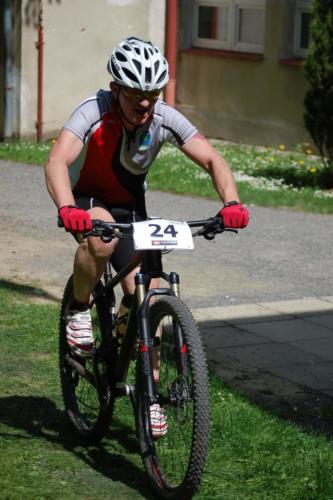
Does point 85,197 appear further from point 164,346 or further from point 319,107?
point 319,107

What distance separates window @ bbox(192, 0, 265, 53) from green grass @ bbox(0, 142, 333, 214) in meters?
1.75

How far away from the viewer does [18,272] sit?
9.26 meters

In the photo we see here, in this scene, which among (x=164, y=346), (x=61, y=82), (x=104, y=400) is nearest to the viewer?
(x=164, y=346)

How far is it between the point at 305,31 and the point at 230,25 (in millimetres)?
1483

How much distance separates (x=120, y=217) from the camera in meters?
5.61

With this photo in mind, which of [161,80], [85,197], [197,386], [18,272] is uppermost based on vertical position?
[161,80]

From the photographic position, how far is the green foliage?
13617 mm

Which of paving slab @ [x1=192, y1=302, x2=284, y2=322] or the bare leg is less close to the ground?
the bare leg

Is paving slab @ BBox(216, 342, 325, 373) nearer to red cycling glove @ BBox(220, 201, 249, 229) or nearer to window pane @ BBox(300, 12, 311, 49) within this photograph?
red cycling glove @ BBox(220, 201, 249, 229)

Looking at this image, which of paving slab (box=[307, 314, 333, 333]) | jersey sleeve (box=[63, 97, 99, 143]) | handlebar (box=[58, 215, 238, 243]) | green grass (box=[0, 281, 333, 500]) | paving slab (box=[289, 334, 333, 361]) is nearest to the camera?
handlebar (box=[58, 215, 238, 243])

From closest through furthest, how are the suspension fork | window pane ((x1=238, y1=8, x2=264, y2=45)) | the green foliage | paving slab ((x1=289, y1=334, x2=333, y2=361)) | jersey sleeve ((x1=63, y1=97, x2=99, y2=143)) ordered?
1. the suspension fork
2. jersey sleeve ((x1=63, y1=97, x2=99, y2=143))
3. paving slab ((x1=289, y1=334, x2=333, y2=361))
4. the green foliage
5. window pane ((x1=238, y1=8, x2=264, y2=45))

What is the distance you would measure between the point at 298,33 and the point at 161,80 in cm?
1210

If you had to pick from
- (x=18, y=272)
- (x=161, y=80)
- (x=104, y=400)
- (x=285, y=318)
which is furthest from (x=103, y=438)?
(x=18, y=272)

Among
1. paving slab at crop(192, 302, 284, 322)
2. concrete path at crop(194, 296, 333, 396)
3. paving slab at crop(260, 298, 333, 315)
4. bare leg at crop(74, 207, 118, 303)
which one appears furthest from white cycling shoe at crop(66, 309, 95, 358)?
paving slab at crop(260, 298, 333, 315)
